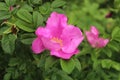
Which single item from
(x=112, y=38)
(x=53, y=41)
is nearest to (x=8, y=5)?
(x=53, y=41)

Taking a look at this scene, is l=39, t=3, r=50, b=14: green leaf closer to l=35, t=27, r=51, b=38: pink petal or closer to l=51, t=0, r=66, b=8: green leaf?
l=51, t=0, r=66, b=8: green leaf

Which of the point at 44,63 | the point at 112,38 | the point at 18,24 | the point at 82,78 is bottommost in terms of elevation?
the point at 82,78

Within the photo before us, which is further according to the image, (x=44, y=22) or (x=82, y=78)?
(x=82, y=78)

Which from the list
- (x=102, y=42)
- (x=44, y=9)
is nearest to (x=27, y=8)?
(x=44, y=9)

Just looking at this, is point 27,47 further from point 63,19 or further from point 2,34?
point 63,19

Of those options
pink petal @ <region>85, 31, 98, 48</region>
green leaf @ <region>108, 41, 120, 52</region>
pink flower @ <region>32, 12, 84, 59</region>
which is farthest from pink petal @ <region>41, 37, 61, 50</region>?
pink petal @ <region>85, 31, 98, 48</region>

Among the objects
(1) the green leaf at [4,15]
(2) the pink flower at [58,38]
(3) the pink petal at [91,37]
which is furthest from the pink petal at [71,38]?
(3) the pink petal at [91,37]

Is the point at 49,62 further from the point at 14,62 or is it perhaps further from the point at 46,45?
the point at 14,62
